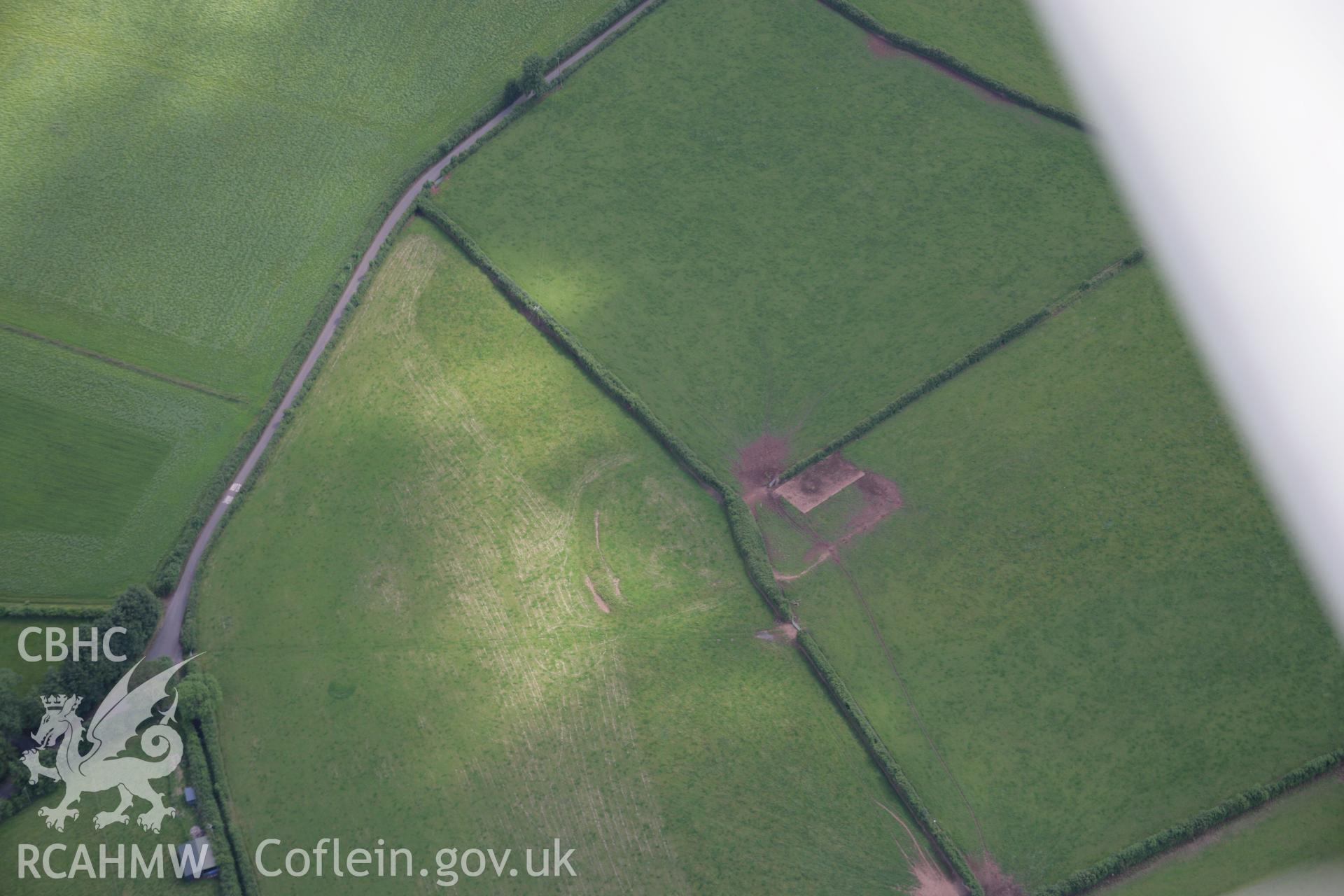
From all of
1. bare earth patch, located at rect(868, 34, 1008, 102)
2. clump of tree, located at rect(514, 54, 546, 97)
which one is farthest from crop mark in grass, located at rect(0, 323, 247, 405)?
Answer: bare earth patch, located at rect(868, 34, 1008, 102)

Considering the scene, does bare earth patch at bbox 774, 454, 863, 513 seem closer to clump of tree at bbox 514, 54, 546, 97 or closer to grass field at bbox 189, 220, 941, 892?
grass field at bbox 189, 220, 941, 892

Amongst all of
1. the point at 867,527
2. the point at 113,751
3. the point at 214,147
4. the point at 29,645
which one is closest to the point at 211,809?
the point at 113,751

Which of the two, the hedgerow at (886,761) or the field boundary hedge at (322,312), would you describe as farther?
the field boundary hedge at (322,312)

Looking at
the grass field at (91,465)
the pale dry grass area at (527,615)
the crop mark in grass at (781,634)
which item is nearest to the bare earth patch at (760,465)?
the pale dry grass area at (527,615)

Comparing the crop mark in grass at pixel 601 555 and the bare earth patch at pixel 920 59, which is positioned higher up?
the bare earth patch at pixel 920 59

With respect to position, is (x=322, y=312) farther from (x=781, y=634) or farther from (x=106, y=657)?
(x=781, y=634)

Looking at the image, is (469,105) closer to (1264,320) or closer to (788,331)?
(788,331)

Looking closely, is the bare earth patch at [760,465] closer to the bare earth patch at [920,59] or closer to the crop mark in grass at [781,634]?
the crop mark in grass at [781,634]

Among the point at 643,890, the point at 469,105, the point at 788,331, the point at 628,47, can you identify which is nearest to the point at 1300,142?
the point at 788,331
